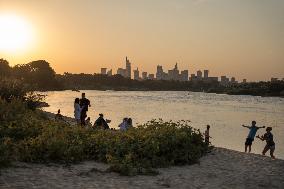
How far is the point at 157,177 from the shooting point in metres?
12.1

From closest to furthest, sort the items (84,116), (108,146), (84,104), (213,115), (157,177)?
1. (157,177)
2. (108,146)
3. (84,104)
4. (84,116)
5. (213,115)

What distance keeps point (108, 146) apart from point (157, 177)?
2706 mm

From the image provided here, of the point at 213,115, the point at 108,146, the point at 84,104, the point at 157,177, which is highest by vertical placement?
the point at 84,104

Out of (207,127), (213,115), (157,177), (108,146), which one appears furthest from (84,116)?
(213,115)

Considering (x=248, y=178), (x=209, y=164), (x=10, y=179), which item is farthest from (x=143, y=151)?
(x=10, y=179)

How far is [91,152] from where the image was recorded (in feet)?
46.1

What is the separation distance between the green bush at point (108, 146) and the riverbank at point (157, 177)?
0.44 meters

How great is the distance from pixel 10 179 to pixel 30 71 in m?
149

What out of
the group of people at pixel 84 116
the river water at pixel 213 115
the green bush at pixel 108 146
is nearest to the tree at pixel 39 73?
the river water at pixel 213 115

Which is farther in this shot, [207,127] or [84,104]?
[84,104]

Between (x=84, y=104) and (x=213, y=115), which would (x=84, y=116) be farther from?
(x=213, y=115)

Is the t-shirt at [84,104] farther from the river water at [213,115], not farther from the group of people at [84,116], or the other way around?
the river water at [213,115]

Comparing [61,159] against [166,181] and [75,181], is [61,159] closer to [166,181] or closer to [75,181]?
[75,181]

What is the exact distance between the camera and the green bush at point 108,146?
12.7 metres
